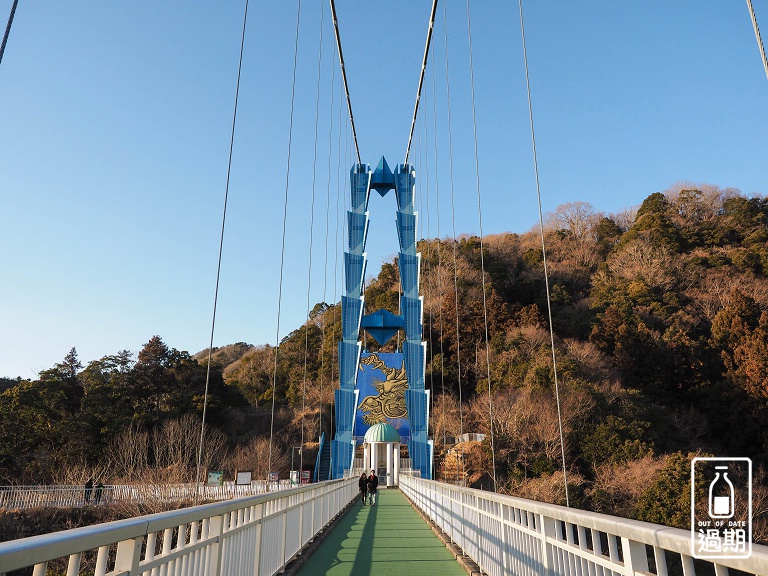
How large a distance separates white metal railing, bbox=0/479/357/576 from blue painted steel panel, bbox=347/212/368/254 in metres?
24.2

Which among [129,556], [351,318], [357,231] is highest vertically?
[357,231]

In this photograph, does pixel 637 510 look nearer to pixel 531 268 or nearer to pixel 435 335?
pixel 435 335

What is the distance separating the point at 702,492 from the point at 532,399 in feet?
28.2

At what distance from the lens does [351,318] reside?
2917cm

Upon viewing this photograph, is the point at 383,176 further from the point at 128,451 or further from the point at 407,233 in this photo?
the point at 128,451

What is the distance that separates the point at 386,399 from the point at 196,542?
31.2 meters

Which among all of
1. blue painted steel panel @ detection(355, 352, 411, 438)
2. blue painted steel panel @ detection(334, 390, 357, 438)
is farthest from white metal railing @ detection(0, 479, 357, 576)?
blue painted steel panel @ detection(355, 352, 411, 438)

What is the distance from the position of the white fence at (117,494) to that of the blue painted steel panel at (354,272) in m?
11.0

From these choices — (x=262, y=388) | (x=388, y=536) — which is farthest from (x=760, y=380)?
(x=262, y=388)

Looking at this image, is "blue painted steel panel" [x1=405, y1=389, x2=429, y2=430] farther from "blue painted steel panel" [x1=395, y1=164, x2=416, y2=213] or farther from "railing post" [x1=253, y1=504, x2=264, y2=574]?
"railing post" [x1=253, y1=504, x2=264, y2=574]

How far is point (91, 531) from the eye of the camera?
1.73 metres

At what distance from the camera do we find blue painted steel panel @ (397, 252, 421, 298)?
1156 inches

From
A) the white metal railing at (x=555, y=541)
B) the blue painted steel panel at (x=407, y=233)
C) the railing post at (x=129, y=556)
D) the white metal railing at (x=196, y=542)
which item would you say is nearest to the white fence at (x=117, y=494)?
the blue painted steel panel at (x=407, y=233)

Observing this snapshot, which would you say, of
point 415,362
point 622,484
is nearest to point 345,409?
point 415,362
